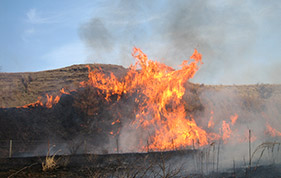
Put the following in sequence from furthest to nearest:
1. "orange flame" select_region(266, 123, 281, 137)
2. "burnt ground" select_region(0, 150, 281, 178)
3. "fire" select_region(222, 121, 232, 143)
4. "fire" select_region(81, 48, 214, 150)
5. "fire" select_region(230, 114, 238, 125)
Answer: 1. "fire" select_region(230, 114, 238, 125)
2. "orange flame" select_region(266, 123, 281, 137)
3. "fire" select_region(222, 121, 232, 143)
4. "fire" select_region(81, 48, 214, 150)
5. "burnt ground" select_region(0, 150, 281, 178)

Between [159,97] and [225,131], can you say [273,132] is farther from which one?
[159,97]

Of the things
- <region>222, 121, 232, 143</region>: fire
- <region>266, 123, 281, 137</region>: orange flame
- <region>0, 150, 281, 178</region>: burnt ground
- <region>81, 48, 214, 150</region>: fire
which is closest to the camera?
<region>0, 150, 281, 178</region>: burnt ground

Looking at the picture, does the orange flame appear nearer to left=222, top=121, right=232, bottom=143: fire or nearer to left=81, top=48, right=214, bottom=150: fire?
left=222, top=121, right=232, bottom=143: fire

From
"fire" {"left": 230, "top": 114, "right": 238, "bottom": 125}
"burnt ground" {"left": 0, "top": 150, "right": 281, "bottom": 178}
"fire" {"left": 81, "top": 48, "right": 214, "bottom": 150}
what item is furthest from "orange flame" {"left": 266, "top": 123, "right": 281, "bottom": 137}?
"burnt ground" {"left": 0, "top": 150, "right": 281, "bottom": 178}

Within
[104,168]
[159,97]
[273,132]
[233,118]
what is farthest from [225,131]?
[104,168]

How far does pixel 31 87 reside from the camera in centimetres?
4056

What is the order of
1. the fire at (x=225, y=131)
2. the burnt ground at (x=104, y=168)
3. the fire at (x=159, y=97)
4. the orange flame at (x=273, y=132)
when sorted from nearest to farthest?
the burnt ground at (x=104, y=168) < the fire at (x=159, y=97) < the fire at (x=225, y=131) < the orange flame at (x=273, y=132)

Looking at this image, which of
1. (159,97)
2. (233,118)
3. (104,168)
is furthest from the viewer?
(233,118)

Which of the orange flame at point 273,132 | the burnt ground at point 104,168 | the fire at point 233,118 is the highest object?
the fire at point 233,118

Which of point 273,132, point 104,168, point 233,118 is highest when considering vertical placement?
point 233,118

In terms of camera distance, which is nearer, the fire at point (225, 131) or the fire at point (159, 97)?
the fire at point (159, 97)

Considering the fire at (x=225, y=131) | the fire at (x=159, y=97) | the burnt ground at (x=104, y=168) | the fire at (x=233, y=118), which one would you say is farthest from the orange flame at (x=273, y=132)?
the burnt ground at (x=104, y=168)

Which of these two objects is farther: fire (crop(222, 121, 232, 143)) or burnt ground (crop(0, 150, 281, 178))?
fire (crop(222, 121, 232, 143))

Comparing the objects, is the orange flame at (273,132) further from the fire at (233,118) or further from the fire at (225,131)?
the fire at (225,131)
